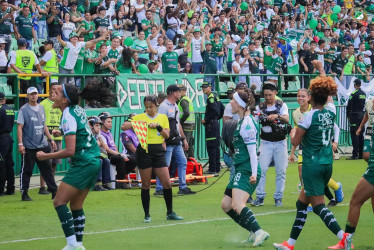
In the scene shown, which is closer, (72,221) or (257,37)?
(72,221)

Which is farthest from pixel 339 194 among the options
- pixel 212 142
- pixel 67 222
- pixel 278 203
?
pixel 212 142

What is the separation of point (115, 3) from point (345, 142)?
8842 mm

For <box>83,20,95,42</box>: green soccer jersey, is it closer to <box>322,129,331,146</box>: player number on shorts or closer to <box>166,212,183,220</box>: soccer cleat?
<box>166,212,183,220</box>: soccer cleat

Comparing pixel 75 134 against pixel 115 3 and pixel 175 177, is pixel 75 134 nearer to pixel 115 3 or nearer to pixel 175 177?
pixel 175 177

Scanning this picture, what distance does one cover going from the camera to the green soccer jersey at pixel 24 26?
21641 millimetres

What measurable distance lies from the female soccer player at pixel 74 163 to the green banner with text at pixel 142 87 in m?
9.97

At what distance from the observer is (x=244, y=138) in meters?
9.91

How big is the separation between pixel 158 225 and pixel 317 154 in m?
3.52

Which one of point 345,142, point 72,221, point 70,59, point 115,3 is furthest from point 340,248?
point 115,3

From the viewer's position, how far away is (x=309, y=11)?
1387 inches

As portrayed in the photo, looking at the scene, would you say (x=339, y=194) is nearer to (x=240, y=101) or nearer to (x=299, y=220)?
(x=240, y=101)

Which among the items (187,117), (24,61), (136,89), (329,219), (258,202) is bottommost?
(258,202)

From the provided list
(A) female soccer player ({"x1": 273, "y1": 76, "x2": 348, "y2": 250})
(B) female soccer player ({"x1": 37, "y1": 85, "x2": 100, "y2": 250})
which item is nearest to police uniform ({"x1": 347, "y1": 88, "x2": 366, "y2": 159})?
(A) female soccer player ({"x1": 273, "y1": 76, "x2": 348, "y2": 250})

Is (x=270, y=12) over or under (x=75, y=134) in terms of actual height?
over
